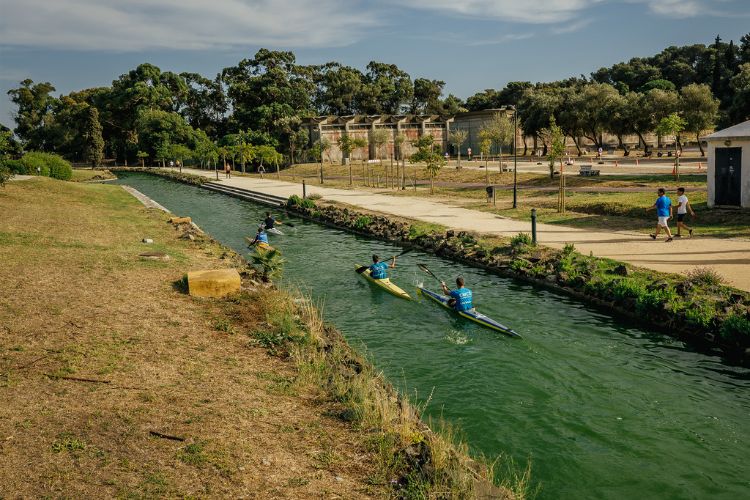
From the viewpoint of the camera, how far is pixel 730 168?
2730 cm

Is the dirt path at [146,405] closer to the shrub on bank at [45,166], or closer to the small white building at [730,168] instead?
the small white building at [730,168]

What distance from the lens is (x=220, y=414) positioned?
9016mm

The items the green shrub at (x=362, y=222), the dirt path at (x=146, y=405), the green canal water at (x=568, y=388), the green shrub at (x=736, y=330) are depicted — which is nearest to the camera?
the dirt path at (x=146, y=405)

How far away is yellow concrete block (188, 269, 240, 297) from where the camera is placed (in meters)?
15.6

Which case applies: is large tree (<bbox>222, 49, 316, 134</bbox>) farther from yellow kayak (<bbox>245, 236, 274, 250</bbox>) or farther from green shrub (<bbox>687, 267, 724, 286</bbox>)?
green shrub (<bbox>687, 267, 724, 286</bbox>)

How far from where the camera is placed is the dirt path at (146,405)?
725 cm

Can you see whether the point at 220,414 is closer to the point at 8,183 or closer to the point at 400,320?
the point at 400,320

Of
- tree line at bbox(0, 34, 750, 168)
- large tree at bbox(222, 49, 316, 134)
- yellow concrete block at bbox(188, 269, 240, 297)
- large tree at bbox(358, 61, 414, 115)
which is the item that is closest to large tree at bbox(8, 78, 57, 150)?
tree line at bbox(0, 34, 750, 168)

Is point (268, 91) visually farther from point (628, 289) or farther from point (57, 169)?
point (628, 289)

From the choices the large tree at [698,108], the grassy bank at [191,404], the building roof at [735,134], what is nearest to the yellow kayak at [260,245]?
the grassy bank at [191,404]

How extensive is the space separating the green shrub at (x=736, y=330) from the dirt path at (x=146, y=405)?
403 inches

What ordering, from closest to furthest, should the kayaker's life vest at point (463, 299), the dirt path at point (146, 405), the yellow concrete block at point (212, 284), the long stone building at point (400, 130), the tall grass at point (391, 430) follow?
the dirt path at point (146, 405) → the tall grass at point (391, 430) → the yellow concrete block at point (212, 284) → the kayaker's life vest at point (463, 299) → the long stone building at point (400, 130)

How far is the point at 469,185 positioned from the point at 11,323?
44.6 meters

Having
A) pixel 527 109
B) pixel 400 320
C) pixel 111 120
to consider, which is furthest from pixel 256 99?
pixel 400 320
